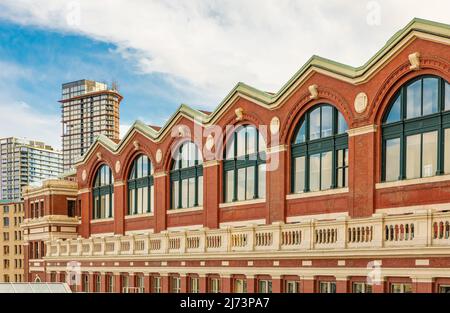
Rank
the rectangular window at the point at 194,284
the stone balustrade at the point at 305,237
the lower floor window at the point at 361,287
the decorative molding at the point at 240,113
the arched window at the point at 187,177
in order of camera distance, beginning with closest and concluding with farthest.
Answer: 1. the stone balustrade at the point at 305,237
2. the lower floor window at the point at 361,287
3. the rectangular window at the point at 194,284
4. the decorative molding at the point at 240,113
5. the arched window at the point at 187,177

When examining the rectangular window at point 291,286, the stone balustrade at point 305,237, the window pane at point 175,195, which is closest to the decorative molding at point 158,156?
the window pane at point 175,195

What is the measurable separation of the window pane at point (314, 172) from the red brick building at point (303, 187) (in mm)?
73

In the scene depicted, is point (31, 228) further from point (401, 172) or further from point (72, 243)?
point (401, 172)

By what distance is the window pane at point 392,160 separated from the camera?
25.8m

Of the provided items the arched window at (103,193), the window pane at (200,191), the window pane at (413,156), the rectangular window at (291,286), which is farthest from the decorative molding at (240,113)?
the arched window at (103,193)

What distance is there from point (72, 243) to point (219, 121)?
53.9ft

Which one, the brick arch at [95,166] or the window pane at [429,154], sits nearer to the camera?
the window pane at [429,154]

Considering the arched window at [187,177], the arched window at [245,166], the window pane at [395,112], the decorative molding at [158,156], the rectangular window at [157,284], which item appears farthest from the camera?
the decorative molding at [158,156]

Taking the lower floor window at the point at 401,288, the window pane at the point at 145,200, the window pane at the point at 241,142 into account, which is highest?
the window pane at the point at 241,142

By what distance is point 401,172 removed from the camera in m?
25.4

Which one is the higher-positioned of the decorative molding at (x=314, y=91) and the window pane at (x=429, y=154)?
the decorative molding at (x=314, y=91)

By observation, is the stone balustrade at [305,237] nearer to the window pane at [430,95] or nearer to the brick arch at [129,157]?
the window pane at [430,95]

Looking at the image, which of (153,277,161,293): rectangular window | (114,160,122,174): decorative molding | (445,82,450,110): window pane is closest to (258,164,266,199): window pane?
(153,277,161,293): rectangular window
